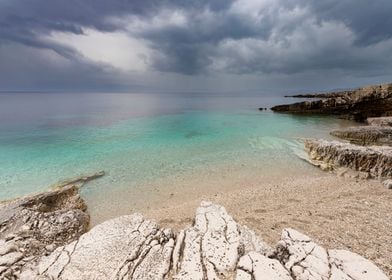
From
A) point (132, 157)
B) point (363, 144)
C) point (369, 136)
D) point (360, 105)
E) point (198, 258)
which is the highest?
point (360, 105)

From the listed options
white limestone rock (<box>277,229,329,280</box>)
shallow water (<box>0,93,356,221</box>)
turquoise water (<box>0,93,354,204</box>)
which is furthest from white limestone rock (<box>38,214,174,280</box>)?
turquoise water (<box>0,93,354,204</box>)

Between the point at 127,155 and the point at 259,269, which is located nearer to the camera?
the point at 259,269

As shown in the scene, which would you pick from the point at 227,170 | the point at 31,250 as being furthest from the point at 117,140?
the point at 31,250

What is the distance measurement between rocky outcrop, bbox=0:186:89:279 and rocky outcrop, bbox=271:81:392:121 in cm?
4591

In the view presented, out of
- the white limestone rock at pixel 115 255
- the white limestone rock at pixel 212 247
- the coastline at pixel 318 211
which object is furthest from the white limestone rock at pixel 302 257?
the white limestone rock at pixel 115 255

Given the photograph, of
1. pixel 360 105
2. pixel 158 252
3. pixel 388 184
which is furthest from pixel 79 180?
pixel 360 105

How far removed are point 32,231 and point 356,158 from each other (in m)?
17.4

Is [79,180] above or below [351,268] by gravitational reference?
below

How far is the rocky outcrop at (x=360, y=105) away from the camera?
1423 inches

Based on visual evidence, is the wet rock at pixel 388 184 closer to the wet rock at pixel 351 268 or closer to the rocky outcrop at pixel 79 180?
the wet rock at pixel 351 268

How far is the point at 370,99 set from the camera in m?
38.2

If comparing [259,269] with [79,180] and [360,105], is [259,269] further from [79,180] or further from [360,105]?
[360,105]

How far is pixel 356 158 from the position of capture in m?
14.1

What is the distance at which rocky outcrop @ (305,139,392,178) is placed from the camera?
12.9m
